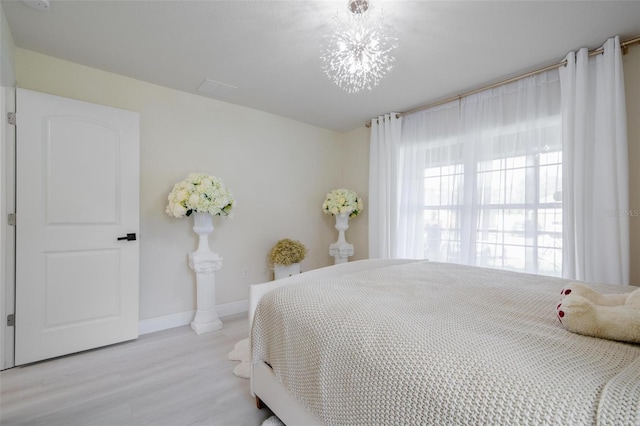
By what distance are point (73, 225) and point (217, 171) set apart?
4.41 ft

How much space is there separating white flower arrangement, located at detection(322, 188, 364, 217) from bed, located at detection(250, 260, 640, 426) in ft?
7.00

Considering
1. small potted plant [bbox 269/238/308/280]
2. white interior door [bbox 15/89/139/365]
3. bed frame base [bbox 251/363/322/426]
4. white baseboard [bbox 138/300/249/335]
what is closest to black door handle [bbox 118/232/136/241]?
white interior door [bbox 15/89/139/365]

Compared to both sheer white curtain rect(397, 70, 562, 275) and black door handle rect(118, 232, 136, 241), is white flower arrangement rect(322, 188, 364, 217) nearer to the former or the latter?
sheer white curtain rect(397, 70, 562, 275)

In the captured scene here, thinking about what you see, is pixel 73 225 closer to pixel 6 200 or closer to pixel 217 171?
pixel 6 200

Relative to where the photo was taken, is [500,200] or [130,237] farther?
[500,200]

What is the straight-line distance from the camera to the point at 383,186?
3.62m

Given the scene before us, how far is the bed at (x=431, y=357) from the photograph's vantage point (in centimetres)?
66

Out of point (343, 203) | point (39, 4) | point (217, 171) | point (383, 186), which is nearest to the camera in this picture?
point (39, 4)

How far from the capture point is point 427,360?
2.69ft

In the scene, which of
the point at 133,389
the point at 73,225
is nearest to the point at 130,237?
the point at 73,225

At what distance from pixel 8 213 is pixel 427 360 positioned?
288 cm

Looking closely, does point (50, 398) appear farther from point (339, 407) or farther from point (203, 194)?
point (339, 407)

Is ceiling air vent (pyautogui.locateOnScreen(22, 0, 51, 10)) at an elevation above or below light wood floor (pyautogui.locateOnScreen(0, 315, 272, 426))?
above

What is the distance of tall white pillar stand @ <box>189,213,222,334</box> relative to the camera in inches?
109
